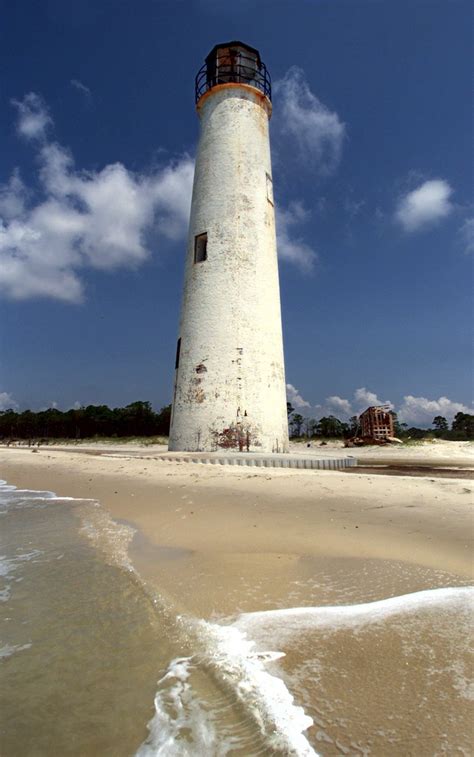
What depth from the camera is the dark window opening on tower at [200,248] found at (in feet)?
43.7

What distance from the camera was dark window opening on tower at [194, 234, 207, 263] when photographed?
1333cm

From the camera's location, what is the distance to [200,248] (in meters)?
13.5

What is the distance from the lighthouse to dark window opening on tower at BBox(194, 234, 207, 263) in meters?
0.03

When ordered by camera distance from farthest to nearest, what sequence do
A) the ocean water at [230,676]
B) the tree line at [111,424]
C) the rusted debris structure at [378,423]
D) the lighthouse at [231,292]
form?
the tree line at [111,424] → the rusted debris structure at [378,423] → the lighthouse at [231,292] → the ocean water at [230,676]

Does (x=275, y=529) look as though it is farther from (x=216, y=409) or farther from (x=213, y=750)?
(x=216, y=409)

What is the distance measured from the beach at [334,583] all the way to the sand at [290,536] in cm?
2

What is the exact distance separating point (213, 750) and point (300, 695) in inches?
16.4

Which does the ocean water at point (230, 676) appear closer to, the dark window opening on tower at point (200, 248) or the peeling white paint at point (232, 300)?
the peeling white paint at point (232, 300)

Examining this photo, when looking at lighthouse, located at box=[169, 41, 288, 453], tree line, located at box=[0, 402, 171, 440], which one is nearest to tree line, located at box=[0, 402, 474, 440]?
tree line, located at box=[0, 402, 171, 440]

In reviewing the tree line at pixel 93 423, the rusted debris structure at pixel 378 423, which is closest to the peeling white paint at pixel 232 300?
the rusted debris structure at pixel 378 423

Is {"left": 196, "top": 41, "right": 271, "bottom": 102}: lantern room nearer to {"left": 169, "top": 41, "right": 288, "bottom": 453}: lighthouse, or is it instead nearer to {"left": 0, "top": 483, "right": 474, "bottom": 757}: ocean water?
{"left": 169, "top": 41, "right": 288, "bottom": 453}: lighthouse

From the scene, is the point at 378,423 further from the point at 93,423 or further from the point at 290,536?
the point at 93,423

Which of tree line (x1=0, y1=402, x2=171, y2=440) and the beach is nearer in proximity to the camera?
the beach

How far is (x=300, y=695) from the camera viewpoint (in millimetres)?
1750
